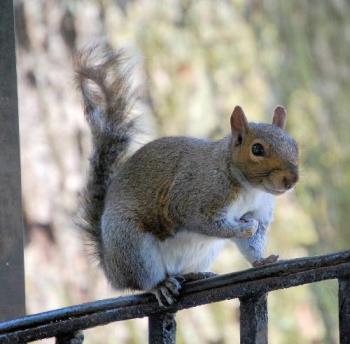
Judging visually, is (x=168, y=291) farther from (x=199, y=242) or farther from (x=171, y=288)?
(x=199, y=242)

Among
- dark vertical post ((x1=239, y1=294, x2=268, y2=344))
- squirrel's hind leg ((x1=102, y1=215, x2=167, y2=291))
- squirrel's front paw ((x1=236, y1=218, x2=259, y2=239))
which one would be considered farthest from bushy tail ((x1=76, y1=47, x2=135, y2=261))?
dark vertical post ((x1=239, y1=294, x2=268, y2=344))

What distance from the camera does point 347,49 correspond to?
3744 millimetres

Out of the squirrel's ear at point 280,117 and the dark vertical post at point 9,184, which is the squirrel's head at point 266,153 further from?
the dark vertical post at point 9,184

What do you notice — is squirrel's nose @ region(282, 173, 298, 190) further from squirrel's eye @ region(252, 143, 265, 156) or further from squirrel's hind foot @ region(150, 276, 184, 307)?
squirrel's hind foot @ region(150, 276, 184, 307)

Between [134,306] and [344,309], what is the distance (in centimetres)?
27

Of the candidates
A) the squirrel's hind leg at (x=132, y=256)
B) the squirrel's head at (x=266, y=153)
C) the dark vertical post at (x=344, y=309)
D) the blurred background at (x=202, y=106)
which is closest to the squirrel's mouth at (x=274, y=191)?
the squirrel's head at (x=266, y=153)

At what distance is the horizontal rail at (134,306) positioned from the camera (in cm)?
86

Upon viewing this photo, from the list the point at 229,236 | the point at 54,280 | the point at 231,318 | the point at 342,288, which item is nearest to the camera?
Result: the point at 342,288

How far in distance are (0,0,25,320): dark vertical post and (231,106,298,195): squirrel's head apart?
0.40 metres

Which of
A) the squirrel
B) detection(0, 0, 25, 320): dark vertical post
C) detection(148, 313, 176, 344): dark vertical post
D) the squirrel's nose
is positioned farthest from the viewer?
the squirrel

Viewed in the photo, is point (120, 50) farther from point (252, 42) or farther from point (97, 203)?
point (252, 42)

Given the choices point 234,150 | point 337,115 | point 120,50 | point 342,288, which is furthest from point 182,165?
point 337,115

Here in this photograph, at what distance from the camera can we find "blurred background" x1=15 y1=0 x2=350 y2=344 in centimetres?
280

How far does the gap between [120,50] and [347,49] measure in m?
2.37
